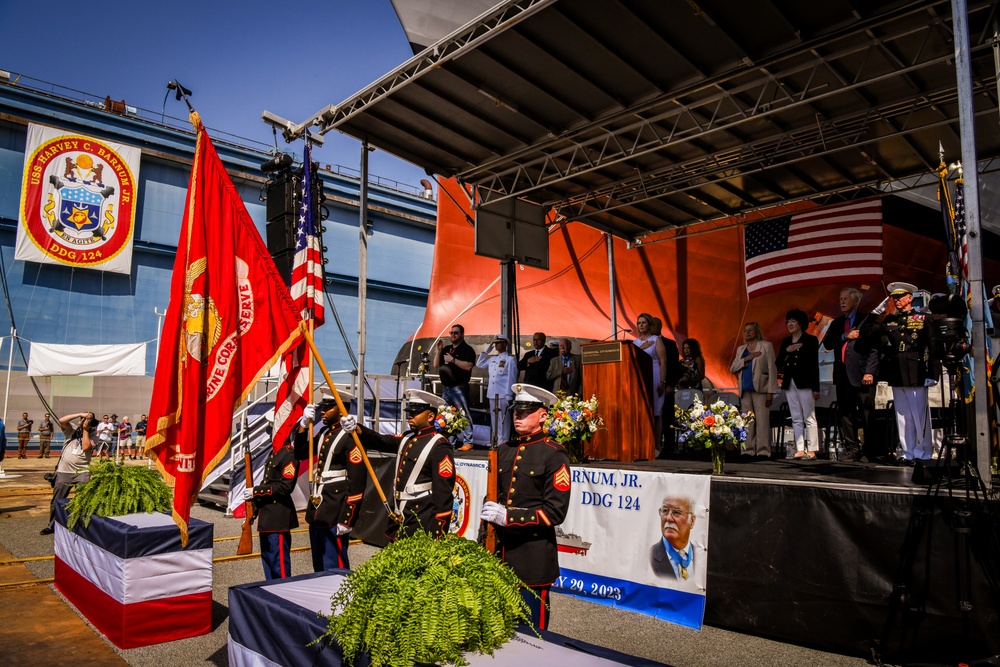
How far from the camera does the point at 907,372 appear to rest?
21.9 feet

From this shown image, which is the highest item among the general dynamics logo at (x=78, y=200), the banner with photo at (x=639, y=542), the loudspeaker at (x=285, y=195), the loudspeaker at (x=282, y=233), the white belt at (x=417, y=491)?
the general dynamics logo at (x=78, y=200)

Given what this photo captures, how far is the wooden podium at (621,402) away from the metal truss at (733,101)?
3369 millimetres

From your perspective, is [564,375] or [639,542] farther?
[564,375]

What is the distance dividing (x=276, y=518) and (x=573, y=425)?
136 inches

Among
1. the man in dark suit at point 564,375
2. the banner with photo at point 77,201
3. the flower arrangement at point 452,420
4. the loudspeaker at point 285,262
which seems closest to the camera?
the flower arrangement at point 452,420

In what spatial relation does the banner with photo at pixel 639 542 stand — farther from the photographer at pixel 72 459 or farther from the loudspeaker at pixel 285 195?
the photographer at pixel 72 459

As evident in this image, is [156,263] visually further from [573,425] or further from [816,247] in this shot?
[573,425]

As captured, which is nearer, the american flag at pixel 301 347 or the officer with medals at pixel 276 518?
the american flag at pixel 301 347

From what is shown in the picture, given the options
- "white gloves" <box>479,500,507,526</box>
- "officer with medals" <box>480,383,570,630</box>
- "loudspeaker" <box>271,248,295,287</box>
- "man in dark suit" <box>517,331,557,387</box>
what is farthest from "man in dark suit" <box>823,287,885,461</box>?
"loudspeaker" <box>271,248,295,287</box>

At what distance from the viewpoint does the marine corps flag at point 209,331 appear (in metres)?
4.05

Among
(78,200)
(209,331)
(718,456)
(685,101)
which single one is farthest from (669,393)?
(78,200)

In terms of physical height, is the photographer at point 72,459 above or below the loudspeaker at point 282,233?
below

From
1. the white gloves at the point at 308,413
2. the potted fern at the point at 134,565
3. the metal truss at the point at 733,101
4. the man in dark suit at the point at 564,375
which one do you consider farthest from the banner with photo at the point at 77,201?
the white gloves at the point at 308,413

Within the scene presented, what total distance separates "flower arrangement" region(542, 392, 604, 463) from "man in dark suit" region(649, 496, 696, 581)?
68.5 inches
